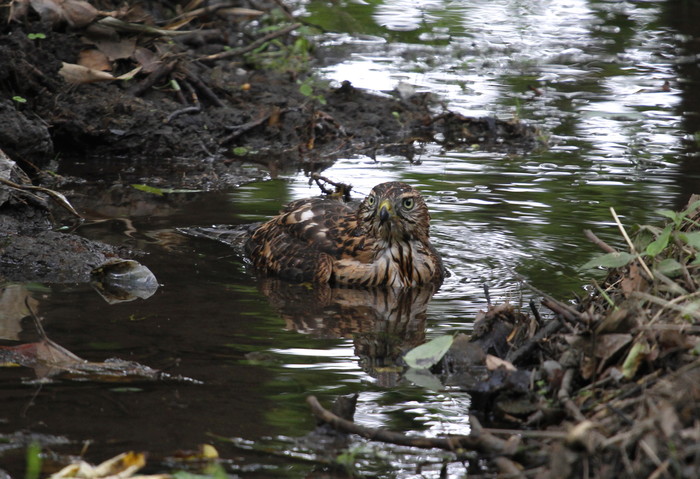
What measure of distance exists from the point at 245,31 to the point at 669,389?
11153mm

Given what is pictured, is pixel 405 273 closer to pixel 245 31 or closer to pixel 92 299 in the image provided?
pixel 92 299

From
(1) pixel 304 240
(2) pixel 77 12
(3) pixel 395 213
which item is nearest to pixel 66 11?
(2) pixel 77 12

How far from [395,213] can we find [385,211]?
15 centimetres

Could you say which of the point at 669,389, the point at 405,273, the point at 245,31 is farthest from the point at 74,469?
the point at 245,31

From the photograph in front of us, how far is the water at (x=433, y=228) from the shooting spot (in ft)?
16.2

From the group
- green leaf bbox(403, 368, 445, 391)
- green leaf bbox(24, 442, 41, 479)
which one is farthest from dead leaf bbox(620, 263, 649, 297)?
green leaf bbox(24, 442, 41, 479)

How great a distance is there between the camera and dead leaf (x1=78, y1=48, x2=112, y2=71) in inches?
438

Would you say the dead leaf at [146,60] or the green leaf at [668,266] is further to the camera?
the dead leaf at [146,60]

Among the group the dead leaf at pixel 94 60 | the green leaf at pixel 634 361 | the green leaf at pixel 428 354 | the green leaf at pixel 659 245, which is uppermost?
the green leaf at pixel 659 245

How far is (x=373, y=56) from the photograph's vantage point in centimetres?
1516

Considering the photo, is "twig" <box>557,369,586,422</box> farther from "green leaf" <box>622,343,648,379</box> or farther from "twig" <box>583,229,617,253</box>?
"twig" <box>583,229,617,253</box>

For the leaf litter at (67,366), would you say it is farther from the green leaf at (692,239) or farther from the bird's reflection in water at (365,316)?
the green leaf at (692,239)

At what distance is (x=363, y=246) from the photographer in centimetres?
816

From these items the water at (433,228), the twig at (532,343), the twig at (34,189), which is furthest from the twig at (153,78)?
the twig at (532,343)
